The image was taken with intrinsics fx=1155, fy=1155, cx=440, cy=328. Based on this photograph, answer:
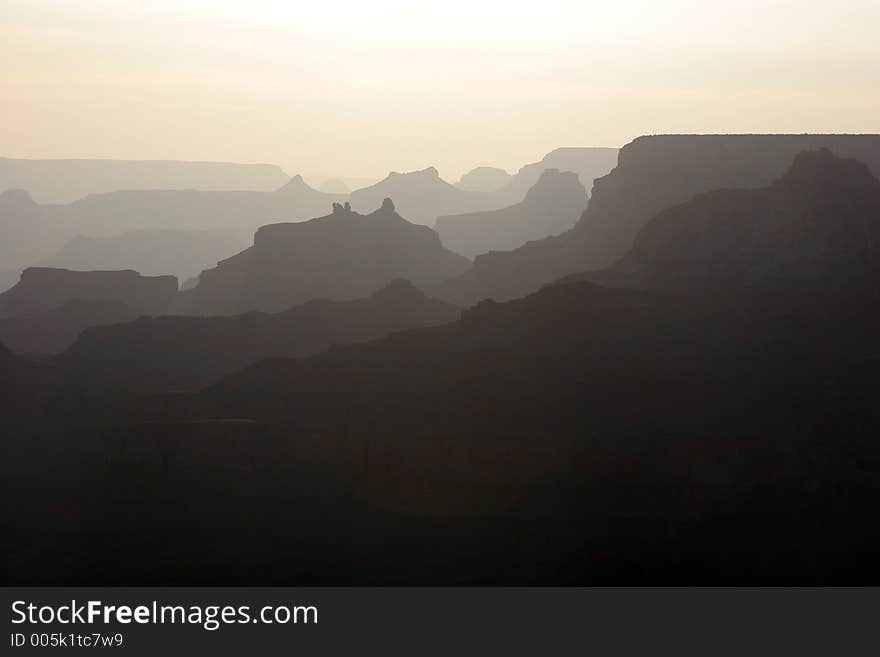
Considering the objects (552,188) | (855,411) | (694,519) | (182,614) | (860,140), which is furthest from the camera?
(552,188)

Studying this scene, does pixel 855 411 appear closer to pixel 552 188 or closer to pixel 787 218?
pixel 787 218

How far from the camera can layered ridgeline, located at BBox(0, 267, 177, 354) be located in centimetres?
8162

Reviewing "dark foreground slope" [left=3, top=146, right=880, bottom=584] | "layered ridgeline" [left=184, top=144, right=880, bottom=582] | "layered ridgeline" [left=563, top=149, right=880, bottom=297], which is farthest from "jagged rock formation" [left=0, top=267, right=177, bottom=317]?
"layered ridgeline" [left=563, top=149, right=880, bottom=297]

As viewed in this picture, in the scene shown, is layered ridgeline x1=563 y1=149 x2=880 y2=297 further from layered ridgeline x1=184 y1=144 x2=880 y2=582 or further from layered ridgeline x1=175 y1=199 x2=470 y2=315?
layered ridgeline x1=175 y1=199 x2=470 y2=315

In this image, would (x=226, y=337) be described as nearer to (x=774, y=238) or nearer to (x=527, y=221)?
(x=774, y=238)

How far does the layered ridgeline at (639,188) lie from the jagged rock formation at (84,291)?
84.6 feet

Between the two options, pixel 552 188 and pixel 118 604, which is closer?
pixel 118 604

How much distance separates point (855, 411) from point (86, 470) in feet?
105

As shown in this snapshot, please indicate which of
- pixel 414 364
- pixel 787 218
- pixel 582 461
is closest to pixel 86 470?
pixel 414 364

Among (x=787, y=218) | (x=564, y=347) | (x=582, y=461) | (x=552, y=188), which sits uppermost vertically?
(x=552, y=188)

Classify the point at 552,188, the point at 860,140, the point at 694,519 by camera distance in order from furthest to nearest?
1. the point at 552,188
2. the point at 860,140
3. the point at 694,519

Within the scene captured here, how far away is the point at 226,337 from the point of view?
67.9 m

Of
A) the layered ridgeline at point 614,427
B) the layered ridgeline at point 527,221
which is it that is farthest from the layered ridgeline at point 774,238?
the layered ridgeline at point 527,221

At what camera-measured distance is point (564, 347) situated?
49.8 metres
